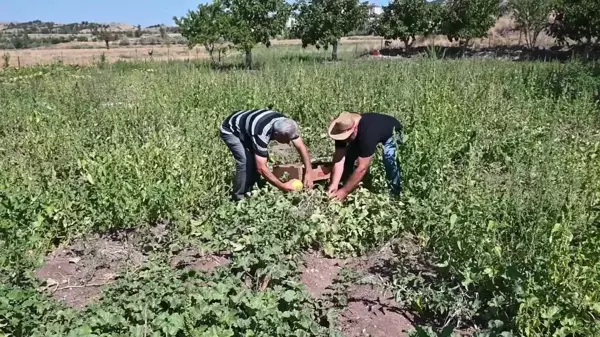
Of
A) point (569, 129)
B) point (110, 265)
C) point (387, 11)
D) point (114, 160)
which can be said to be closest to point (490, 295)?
Answer: point (110, 265)

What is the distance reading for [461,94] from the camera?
7.43m

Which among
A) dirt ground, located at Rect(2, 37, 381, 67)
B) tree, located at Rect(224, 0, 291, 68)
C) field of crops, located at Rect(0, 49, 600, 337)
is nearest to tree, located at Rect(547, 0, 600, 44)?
tree, located at Rect(224, 0, 291, 68)

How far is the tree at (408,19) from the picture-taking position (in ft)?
97.5

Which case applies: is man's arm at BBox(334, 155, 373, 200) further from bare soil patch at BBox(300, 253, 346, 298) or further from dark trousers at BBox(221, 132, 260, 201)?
dark trousers at BBox(221, 132, 260, 201)

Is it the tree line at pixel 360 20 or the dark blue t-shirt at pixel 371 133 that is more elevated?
the tree line at pixel 360 20

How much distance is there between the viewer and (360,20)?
26.7 metres

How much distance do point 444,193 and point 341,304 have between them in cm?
118

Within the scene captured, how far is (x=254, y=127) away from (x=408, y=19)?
2751cm

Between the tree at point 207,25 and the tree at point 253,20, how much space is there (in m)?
0.34

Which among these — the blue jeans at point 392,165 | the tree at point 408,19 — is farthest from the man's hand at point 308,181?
the tree at point 408,19

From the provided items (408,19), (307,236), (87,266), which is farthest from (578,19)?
(87,266)

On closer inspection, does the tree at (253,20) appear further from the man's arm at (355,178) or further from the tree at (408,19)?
the man's arm at (355,178)

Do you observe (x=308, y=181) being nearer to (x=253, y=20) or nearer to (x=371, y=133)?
(x=371, y=133)

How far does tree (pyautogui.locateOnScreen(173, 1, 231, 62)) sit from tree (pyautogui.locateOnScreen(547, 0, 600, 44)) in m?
15.0
